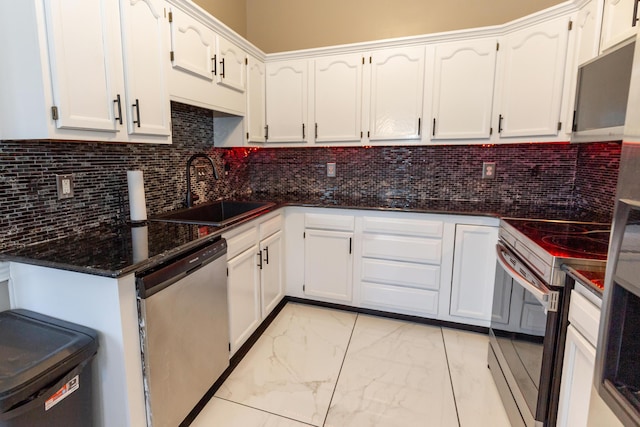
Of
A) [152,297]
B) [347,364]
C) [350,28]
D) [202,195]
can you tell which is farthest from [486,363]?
[350,28]

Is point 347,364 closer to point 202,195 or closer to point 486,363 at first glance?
point 486,363

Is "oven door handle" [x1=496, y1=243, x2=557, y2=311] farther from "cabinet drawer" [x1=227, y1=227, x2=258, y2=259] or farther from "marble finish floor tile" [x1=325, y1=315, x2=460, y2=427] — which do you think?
"cabinet drawer" [x1=227, y1=227, x2=258, y2=259]

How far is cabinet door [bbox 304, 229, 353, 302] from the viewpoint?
257 centimetres

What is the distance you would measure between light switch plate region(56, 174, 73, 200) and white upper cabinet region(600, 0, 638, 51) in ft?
8.97

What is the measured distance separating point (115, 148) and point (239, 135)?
1018mm

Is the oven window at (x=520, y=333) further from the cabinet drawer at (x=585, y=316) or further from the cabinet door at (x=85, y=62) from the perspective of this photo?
the cabinet door at (x=85, y=62)

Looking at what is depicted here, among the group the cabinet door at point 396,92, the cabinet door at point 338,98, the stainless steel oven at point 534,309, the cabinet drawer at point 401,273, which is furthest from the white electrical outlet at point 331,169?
the stainless steel oven at point 534,309

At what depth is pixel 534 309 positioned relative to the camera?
1380 millimetres

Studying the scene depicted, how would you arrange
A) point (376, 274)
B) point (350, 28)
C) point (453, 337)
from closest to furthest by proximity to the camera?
1. point (453, 337)
2. point (376, 274)
3. point (350, 28)

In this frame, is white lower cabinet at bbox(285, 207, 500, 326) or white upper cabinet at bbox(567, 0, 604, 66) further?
white lower cabinet at bbox(285, 207, 500, 326)

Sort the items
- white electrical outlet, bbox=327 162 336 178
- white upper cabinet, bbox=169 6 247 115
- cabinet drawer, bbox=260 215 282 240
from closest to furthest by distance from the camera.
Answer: white upper cabinet, bbox=169 6 247 115 < cabinet drawer, bbox=260 215 282 240 < white electrical outlet, bbox=327 162 336 178

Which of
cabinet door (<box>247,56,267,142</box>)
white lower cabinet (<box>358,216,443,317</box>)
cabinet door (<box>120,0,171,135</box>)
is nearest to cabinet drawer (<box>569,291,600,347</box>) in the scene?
white lower cabinet (<box>358,216,443,317</box>)

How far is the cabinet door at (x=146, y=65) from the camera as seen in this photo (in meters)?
1.50

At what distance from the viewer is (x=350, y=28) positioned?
9.34 ft
